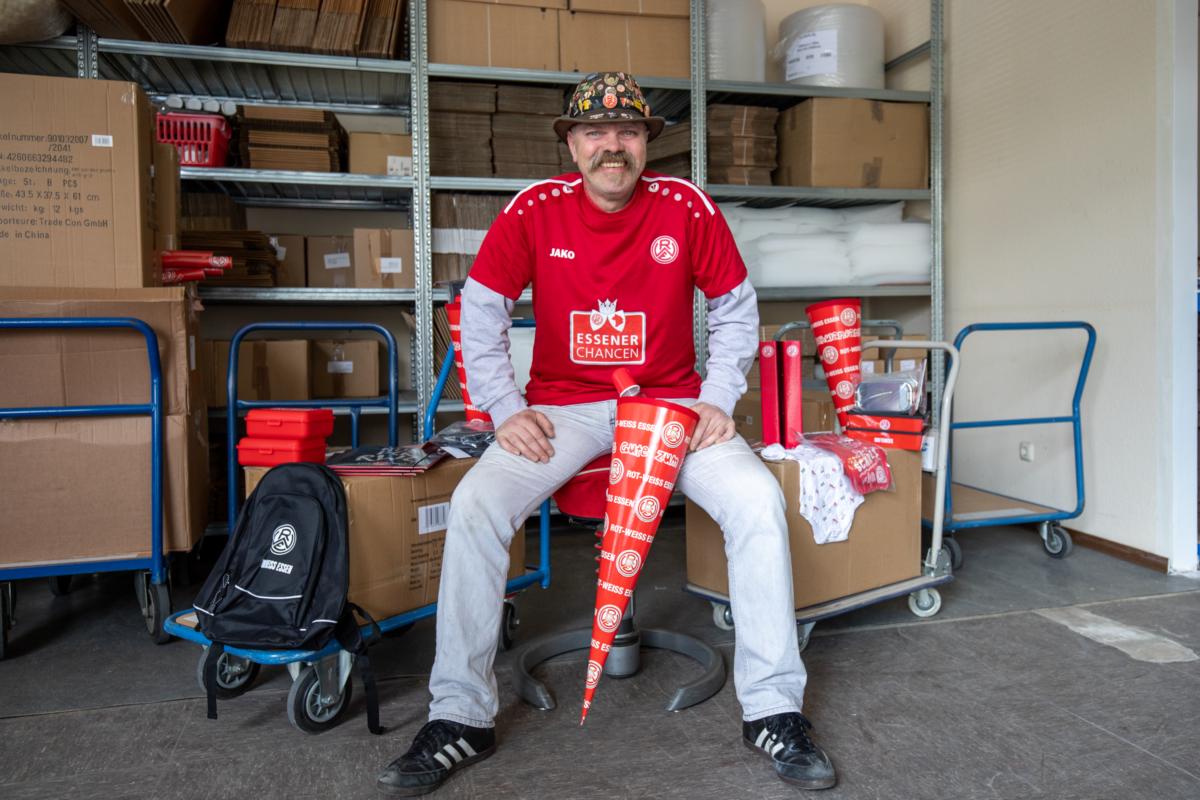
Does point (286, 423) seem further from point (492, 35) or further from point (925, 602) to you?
point (492, 35)

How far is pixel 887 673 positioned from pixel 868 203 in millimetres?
2937

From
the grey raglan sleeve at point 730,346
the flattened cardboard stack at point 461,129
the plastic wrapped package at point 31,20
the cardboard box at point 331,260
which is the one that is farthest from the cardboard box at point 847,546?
the plastic wrapped package at point 31,20

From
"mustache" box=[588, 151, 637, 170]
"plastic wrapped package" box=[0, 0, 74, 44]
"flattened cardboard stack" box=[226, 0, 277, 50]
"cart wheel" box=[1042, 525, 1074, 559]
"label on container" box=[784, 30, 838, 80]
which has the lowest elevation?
"cart wheel" box=[1042, 525, 1074, 559]

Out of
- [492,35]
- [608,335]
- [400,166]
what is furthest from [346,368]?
[608,335]

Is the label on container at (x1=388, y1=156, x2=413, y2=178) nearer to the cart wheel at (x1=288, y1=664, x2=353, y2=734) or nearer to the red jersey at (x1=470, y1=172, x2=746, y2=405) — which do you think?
the red jersey at (x1=470, y1=172, x2=746, y2=405)

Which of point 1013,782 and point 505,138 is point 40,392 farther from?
point 1013,782

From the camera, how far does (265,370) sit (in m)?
3.38

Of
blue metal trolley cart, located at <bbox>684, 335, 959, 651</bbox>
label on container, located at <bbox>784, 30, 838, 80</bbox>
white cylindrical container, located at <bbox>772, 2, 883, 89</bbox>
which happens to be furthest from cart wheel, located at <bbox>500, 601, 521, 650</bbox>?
label on container, located at <bbox>784, 30, 838, 80</bbox>

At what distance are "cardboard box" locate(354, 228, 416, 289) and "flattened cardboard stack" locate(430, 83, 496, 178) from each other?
1.25ft

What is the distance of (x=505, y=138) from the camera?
3625 mm

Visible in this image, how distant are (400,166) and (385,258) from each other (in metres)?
0.43

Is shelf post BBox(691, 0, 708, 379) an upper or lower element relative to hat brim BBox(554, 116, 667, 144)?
upper

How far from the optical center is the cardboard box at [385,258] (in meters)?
3.48

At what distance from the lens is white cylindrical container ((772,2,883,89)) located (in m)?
3.94
